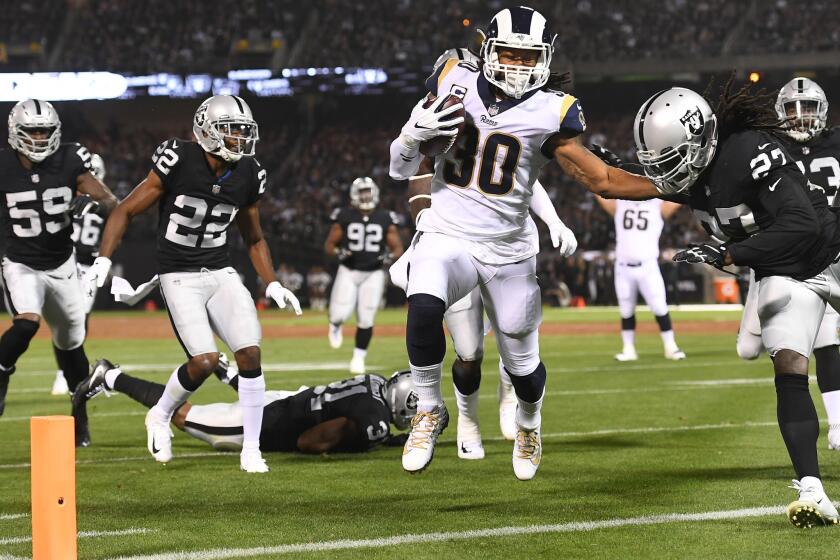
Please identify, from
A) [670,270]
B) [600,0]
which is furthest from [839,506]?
[600,0]

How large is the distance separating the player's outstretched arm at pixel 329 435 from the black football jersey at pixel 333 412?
0.08 feet

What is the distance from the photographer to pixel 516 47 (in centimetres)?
537

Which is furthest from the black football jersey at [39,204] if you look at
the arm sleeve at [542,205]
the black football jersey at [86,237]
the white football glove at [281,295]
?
the black football jersey at [86,237]

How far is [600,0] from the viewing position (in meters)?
36.3

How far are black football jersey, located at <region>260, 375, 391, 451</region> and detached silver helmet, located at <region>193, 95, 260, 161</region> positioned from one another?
4.62 feet

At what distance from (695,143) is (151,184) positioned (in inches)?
125

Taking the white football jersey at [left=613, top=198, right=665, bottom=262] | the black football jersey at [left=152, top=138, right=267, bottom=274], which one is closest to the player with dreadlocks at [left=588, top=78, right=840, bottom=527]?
the black football jersey at [left=152, top=138, right=267, bottom=274]

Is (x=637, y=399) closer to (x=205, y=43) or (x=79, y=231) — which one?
(x=79, y=231)

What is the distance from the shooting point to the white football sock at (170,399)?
6.73 meters

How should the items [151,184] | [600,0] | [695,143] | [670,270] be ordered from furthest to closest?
[600,0] → [670,270] → [151,184] → [695,143]

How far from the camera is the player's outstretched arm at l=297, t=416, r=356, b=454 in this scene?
22.5ft

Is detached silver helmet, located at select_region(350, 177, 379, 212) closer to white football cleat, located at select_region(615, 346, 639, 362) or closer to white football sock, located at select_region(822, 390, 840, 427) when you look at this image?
white football cleat, located at select_region(615, 346, 639, 362)

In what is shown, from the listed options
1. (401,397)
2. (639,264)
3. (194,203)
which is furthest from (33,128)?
(639,264)

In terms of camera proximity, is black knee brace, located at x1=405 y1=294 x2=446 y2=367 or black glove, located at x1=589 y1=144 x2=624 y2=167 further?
black glove, located at x1=589 y1=144 x2=624 y2=167
